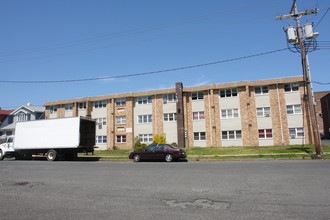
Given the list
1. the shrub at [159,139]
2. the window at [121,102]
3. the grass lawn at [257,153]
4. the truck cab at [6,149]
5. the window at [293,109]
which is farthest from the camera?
the window at [121,102]

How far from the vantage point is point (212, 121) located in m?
30.0

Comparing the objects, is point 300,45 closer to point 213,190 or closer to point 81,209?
point 213,190

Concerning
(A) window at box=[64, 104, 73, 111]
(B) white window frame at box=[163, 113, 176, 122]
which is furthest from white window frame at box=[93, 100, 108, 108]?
(B) white window frame at box=[163, 113, 176, 122]

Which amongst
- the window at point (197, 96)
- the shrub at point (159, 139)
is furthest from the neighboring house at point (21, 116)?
the window at point (197, 96)

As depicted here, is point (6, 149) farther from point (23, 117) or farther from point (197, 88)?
point (23, 117)

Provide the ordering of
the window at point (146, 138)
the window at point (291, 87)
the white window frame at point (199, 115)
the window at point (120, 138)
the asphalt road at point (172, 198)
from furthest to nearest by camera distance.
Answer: the window at point (120, 138) → the window at point (146, 138) → the white window frame at point (199, 115) → the window at point (291, 87) → the asphalt road at point (172, 198)

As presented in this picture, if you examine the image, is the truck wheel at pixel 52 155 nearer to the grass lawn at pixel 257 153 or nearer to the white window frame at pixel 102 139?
the grass lawn at pixel 257 153

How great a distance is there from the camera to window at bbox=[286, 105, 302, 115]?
27578 millimetres

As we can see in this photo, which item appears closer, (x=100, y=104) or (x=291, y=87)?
(x=291, y=87)

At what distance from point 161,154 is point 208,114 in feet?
49.7

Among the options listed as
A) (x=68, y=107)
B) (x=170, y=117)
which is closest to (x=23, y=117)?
(x=68, y=107)

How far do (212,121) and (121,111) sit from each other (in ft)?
44.6

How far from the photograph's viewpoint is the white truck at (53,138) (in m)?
18.7

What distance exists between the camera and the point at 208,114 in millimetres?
30391
